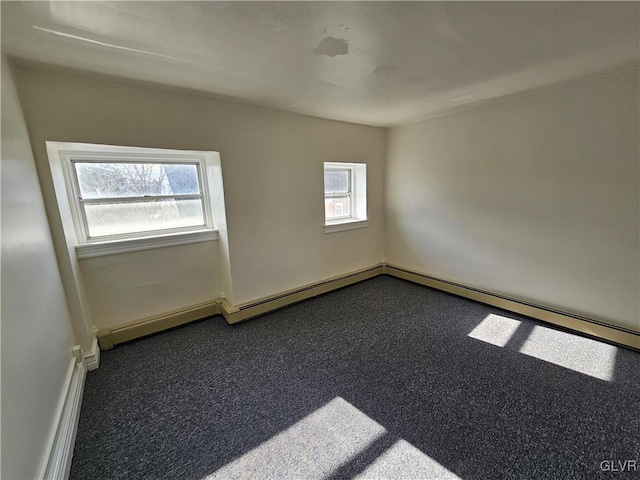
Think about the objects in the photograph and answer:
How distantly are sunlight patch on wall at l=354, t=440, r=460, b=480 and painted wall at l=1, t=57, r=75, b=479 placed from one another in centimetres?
140

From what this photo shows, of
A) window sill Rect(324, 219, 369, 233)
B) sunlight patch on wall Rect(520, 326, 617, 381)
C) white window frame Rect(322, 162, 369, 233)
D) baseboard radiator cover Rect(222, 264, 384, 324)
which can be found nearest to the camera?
sunlight patch on wall Rect(520, 326, 617, 381)

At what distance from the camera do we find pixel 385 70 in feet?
5.90

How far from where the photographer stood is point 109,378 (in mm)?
1956

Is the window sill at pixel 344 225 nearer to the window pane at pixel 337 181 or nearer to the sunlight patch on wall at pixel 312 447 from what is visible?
the window pane at pixel 337 181

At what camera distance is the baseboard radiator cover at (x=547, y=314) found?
2.14m

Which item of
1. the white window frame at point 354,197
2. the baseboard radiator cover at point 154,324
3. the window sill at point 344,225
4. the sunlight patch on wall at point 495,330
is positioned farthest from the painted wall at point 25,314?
the sunlight patch on wall at point 495,330

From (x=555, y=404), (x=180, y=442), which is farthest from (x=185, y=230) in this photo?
(x=555, y=404)

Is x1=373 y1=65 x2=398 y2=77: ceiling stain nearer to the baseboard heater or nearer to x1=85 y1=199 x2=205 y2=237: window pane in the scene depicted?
x1=85 y1=199 x2=205 y2=237: window pane

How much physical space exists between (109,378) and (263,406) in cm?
121

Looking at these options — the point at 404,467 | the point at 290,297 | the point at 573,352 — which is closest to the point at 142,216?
the point at 290,297

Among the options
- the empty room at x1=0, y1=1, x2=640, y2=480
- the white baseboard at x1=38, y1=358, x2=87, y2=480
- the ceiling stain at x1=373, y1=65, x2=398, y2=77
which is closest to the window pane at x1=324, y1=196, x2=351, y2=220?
→ the empty room at x1=0, y1=1, x2=640, y2=480

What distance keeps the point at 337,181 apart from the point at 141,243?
2416 millimetres

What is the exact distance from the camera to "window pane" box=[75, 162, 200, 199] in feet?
7.39

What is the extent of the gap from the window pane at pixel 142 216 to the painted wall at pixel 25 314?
1.90ft
